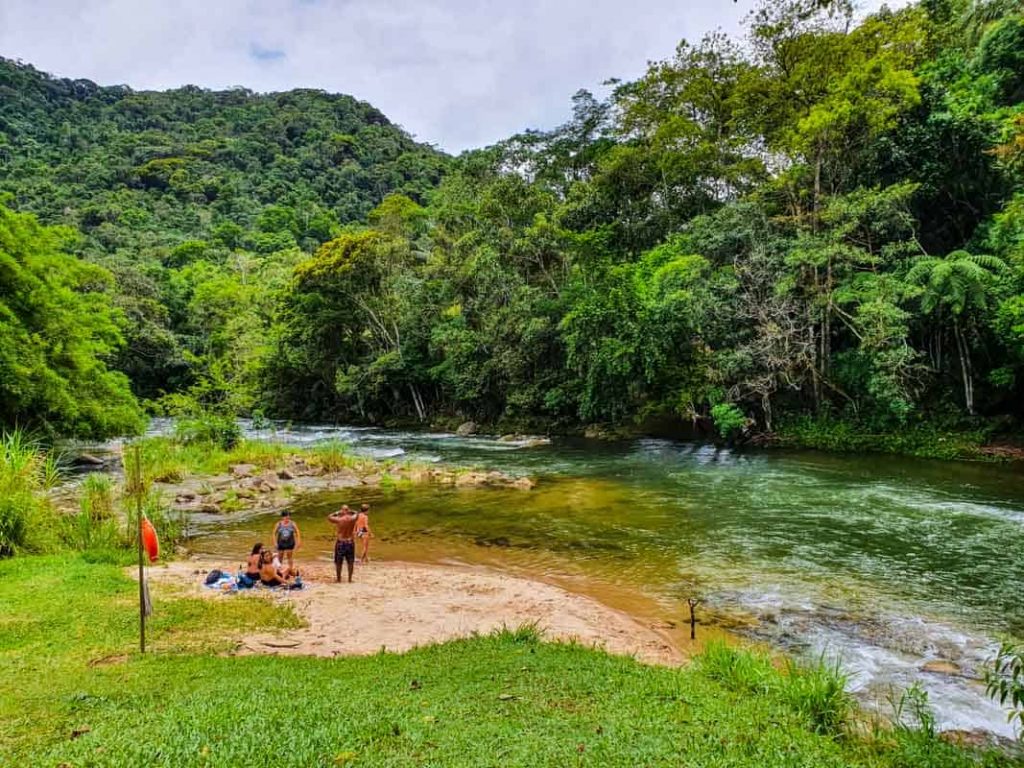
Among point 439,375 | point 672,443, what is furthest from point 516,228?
point 672,443

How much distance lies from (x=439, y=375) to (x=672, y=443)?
17887mm

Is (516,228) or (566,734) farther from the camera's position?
(516,228)

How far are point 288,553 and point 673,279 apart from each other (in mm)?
21714

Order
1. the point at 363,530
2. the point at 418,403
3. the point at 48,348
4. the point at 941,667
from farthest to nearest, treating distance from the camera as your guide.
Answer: the point at 418,403, the point at 48,348, the point at 363,530, the point at 941,667

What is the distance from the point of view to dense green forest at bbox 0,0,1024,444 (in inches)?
895

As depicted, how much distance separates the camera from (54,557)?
11.3 m

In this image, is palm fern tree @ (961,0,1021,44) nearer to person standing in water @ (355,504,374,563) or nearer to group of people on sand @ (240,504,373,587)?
person standing in water @ (355,504,374,563)

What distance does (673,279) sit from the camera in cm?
2839

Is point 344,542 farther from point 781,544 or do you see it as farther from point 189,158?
point 189,158

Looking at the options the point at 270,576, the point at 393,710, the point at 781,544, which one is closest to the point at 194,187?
the point at 270,576

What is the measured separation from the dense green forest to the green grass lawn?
11.3 m

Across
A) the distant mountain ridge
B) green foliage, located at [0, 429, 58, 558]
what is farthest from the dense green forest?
the distant mountain ridge

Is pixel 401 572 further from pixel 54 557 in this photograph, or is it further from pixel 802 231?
pixel 802 231

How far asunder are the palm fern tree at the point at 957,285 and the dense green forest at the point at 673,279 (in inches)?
3.6
